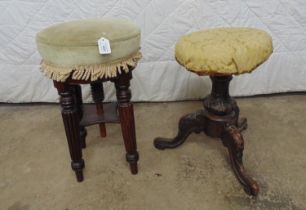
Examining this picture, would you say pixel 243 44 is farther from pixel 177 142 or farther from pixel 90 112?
pixel 90 112

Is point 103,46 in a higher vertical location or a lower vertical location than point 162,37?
higher

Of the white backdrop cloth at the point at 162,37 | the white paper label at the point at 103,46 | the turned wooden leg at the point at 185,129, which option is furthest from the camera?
the white backdrop cloth at the point at 162,37

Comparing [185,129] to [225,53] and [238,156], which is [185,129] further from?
[225,53]

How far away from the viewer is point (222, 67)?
2.70 feet

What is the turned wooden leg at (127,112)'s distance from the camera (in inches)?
34.6

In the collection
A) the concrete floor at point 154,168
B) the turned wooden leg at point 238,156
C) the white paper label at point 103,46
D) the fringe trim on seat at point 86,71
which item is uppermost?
the white paper label at point 103,46

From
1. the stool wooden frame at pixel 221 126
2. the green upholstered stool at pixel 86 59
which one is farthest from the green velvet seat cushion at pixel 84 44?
the stool wooden frame at pixel 221 126

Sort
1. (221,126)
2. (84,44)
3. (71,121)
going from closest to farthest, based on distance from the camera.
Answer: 1. (84,44)
2. (71,121)
3. (221,126)

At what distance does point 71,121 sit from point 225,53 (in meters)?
0.51

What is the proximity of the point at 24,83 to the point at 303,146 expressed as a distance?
1328mm

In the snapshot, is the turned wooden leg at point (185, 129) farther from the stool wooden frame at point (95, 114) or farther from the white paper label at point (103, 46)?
the white paper label at point (103, 46)

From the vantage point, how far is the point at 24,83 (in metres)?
1.47

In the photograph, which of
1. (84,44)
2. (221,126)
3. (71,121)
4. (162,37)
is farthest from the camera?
(162,37)

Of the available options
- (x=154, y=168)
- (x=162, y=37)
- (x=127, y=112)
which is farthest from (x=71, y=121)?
(x=162, y=37)
